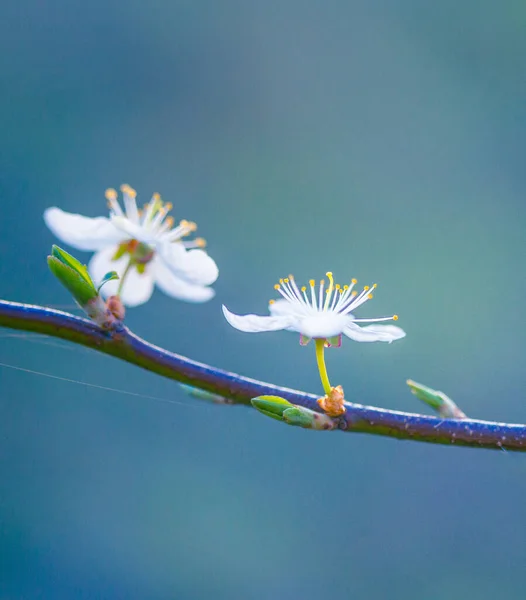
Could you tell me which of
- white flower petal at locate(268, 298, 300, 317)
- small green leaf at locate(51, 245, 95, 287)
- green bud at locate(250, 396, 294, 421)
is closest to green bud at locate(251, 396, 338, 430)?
green bud at locate(250, 396, 294, 421)

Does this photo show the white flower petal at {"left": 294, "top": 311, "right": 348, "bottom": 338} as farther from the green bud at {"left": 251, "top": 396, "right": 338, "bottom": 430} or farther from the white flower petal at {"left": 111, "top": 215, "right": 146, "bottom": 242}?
the white flower petal at {"left": 111, "top": 215, "right": 146, "bottom": 242}

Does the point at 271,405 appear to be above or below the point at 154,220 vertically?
below

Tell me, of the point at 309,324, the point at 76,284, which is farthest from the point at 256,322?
the point at 76,284

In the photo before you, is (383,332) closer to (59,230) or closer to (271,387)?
(271,387)

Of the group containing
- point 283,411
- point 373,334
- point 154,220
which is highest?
point 154,220

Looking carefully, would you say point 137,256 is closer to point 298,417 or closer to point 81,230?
point 81,230

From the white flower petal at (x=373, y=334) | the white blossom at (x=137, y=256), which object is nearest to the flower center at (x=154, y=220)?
the white blossom at (x=137, y=256)
